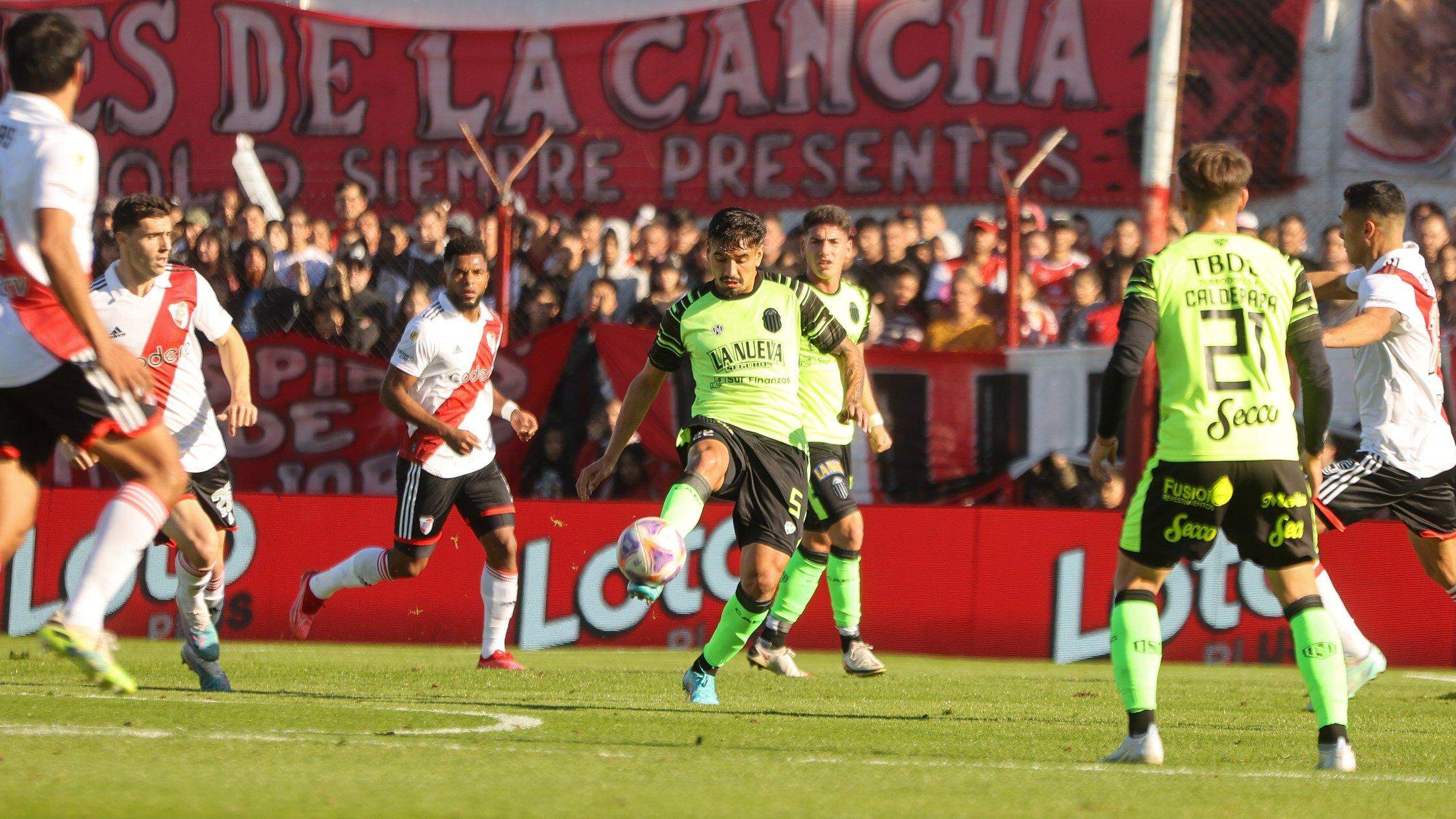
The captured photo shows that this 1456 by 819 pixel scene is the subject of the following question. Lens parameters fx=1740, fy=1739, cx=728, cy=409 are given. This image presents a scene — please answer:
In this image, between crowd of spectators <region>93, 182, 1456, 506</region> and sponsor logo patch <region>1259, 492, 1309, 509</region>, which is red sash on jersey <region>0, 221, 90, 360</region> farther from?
crowd of spectators <region>93, 182, 1456, 506</region>

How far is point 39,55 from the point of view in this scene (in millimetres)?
5441

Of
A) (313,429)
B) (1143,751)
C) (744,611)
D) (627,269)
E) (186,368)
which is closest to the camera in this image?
(1143,751)

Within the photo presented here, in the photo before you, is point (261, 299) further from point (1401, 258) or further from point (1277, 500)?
point (1277, 500)

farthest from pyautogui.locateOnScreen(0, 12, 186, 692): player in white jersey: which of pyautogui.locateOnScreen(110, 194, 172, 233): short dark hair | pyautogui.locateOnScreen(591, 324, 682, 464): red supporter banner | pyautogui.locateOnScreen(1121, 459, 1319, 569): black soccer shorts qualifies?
pyautogui.locateOnScreen(591, 324, 682, 464): red supporter banner

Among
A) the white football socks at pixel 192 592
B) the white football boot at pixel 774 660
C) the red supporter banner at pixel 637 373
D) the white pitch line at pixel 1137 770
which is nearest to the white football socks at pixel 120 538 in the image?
the white pitch line at pixel 1137 770

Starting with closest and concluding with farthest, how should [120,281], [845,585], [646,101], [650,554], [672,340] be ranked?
[650,554], [672,340], [120,281], [845,585], [646,101]

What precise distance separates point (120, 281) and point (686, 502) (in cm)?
303

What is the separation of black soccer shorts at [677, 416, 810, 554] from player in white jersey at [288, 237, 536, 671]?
214 cm

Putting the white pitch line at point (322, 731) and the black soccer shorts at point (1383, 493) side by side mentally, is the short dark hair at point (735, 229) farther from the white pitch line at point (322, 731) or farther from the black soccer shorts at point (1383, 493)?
the black soccer shorts at point (1383, 493)

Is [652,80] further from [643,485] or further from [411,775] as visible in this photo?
[411,775]

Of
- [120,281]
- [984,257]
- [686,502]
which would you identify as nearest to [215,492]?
[120,281]

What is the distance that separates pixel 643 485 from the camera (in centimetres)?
1263

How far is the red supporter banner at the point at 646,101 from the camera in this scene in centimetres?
1361

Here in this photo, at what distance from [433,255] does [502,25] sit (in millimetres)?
3220
